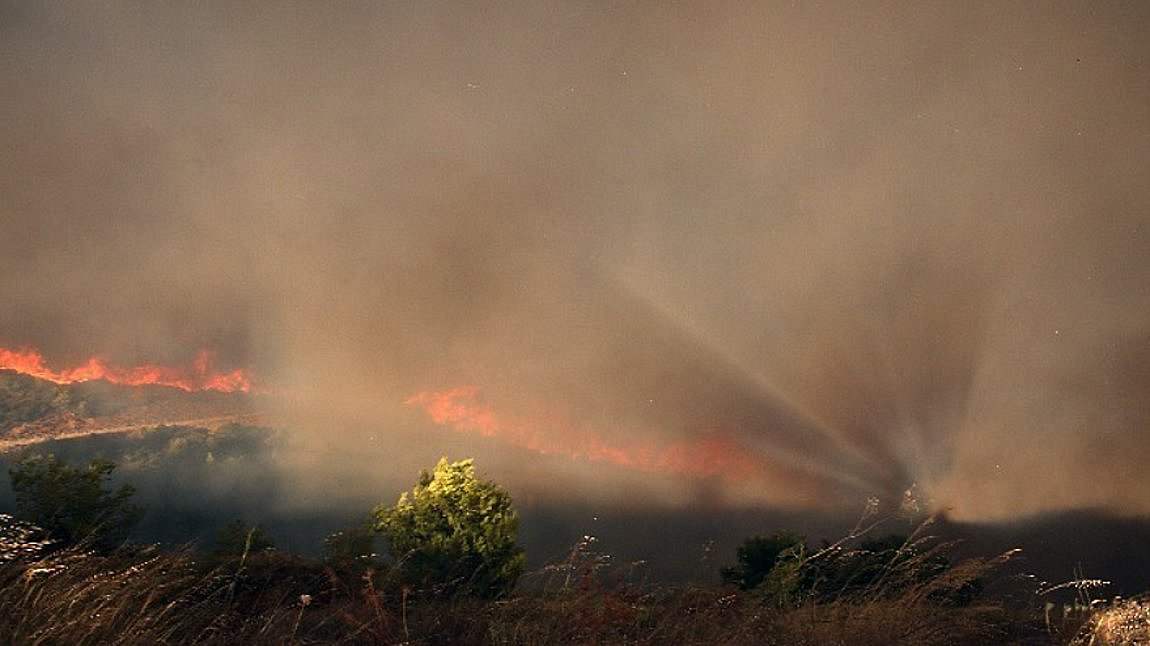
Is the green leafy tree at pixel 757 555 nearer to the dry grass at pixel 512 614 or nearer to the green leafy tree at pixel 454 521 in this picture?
the green leafy tree at pixel 454 521

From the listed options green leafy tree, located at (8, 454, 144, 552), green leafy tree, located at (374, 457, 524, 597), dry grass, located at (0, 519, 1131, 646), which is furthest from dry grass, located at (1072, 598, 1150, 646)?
green leafy tree, located at (374, 457, 524, 597)

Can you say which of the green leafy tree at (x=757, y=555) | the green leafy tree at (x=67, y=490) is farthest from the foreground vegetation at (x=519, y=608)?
the green leafy tree at (x=757, y=555)

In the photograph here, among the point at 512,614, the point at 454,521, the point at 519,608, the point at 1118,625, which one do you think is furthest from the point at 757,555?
the point at 512,614

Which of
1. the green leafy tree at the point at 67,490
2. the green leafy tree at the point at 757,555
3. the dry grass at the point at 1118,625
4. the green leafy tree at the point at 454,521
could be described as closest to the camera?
the dry grass at the point at 1118,625

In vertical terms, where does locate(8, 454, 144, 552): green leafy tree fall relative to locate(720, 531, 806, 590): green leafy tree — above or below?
above

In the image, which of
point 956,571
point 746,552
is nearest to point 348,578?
point 956,571

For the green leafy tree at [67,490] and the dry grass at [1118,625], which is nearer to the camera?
the dry grass at [1118,625]

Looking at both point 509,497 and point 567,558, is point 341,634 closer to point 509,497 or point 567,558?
point 567,558

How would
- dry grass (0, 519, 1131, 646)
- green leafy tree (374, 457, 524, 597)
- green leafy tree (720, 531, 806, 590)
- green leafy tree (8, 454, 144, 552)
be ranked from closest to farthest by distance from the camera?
dry grass (0, 519, 1131, 646), green leafy tree (8, 454, 144, 552), green leafy tree (374, 457, 524, 597), green leafy tree (720, 531, 806, 590)

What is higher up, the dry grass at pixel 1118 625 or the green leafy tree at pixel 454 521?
the green leafy tree at pixel 454 521

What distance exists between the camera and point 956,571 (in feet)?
22.7

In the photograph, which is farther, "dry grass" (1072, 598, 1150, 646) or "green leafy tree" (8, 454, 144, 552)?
"green leafy tree" (8, 454, 144, 552)

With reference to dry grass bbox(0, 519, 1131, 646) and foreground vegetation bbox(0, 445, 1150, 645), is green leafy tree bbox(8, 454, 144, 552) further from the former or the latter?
dry grass bbox(0, 519, 1131, 646)

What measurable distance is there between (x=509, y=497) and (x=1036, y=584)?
36117mm
